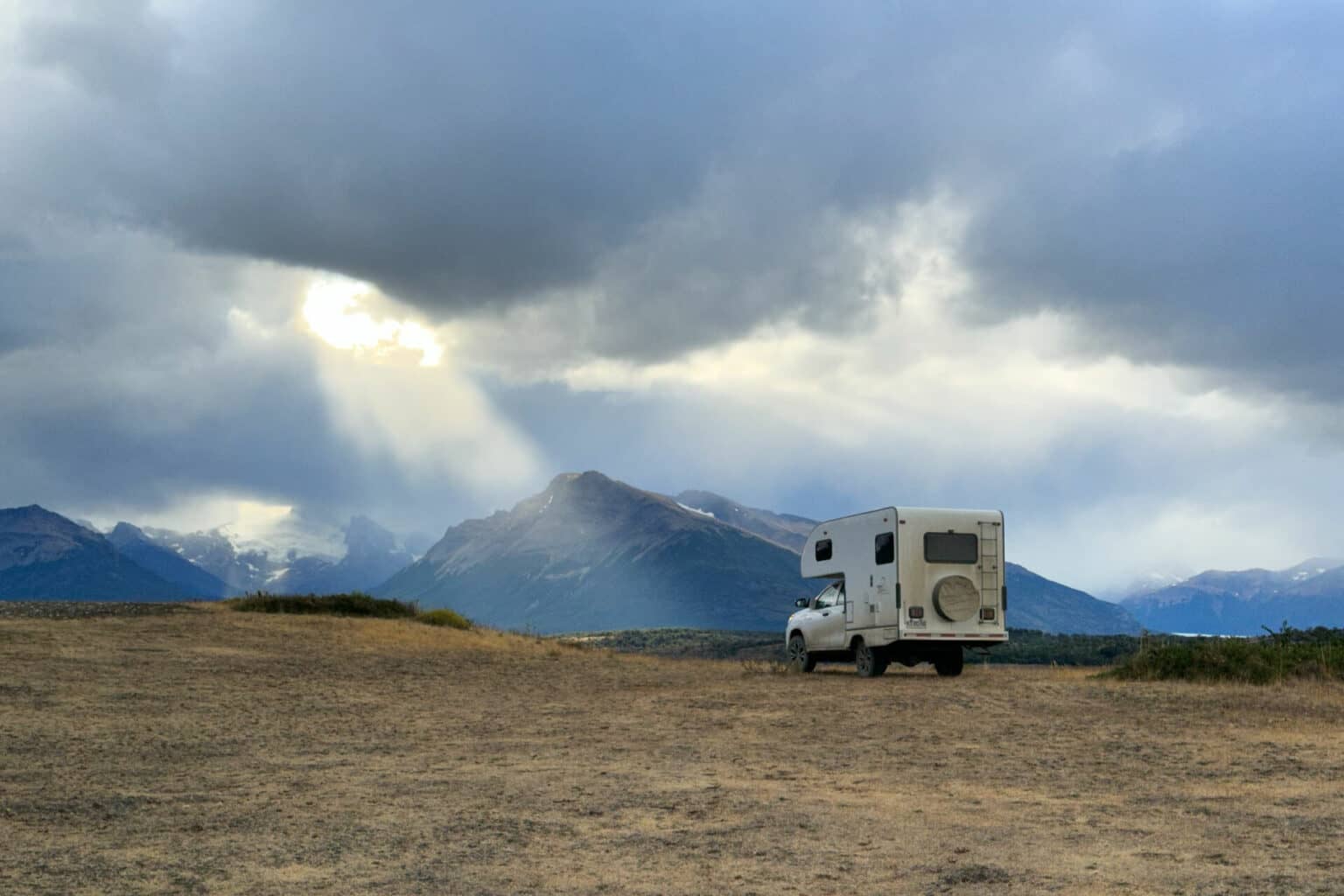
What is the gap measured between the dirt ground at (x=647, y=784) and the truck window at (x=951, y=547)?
2.69 meters

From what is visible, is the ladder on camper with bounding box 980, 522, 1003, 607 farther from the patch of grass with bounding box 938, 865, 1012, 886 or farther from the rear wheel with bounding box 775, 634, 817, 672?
the patch of grass with bounding box 938, 865, 1012, 886

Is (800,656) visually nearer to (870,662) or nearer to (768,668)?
(768,668)

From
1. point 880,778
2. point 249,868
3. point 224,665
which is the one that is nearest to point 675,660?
point 224,665

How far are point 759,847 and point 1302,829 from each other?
4.51 meters

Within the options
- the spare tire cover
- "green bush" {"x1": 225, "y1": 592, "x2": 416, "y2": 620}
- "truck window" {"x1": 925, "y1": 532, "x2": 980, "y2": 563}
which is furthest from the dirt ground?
"green bush" {"x1": 225, "y1": 592, "x2": 416, "y2": 620}

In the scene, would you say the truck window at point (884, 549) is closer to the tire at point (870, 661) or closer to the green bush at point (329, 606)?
the tire at point (870, 661)

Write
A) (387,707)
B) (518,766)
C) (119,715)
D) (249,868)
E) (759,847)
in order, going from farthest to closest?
(387,707), (119,715), (518,766), (759,847), (249,868)

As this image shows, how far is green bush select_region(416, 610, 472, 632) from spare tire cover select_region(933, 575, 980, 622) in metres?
18.4

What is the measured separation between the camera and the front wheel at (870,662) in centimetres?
2573

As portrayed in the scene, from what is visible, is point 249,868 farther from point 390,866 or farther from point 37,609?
point 37,609

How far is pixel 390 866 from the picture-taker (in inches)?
354

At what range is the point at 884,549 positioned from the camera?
25125 mm

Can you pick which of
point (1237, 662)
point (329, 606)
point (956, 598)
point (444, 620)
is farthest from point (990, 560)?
point (329, 606)

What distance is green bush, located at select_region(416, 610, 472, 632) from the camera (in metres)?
39.0
